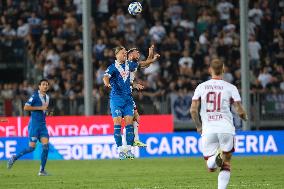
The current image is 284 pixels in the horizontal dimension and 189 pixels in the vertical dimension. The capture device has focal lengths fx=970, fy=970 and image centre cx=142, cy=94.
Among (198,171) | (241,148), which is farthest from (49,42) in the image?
(198,171)

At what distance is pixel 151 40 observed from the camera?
111 feet

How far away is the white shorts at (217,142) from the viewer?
47.5 ft

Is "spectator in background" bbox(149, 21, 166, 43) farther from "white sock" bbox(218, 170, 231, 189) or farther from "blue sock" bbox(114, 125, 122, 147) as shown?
"white sock" bbox(218, 170, 231, 189)

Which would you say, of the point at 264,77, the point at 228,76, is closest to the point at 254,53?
the point at 264,77

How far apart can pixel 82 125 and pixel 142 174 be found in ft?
27.6

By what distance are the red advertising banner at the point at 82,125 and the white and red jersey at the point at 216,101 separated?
15027 mm

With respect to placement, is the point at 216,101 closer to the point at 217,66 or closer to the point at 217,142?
the point at 217,66

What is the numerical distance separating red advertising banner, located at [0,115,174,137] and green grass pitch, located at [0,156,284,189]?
2.48m

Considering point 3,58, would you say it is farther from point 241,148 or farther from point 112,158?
point 241,148

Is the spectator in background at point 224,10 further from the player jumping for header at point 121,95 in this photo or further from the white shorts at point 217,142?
the white shorts at point 217,142

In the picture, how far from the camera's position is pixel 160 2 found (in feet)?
119

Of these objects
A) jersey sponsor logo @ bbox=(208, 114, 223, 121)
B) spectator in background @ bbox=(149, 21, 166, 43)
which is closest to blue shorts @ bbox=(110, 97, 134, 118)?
jersey sponsor logo @ bbox=(208, 114, 223, 121)

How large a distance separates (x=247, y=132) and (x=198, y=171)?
6230 mm

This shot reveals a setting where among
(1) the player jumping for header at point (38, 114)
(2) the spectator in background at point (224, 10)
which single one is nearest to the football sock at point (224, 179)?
(1) the player jumping for header at point (38, 114)
